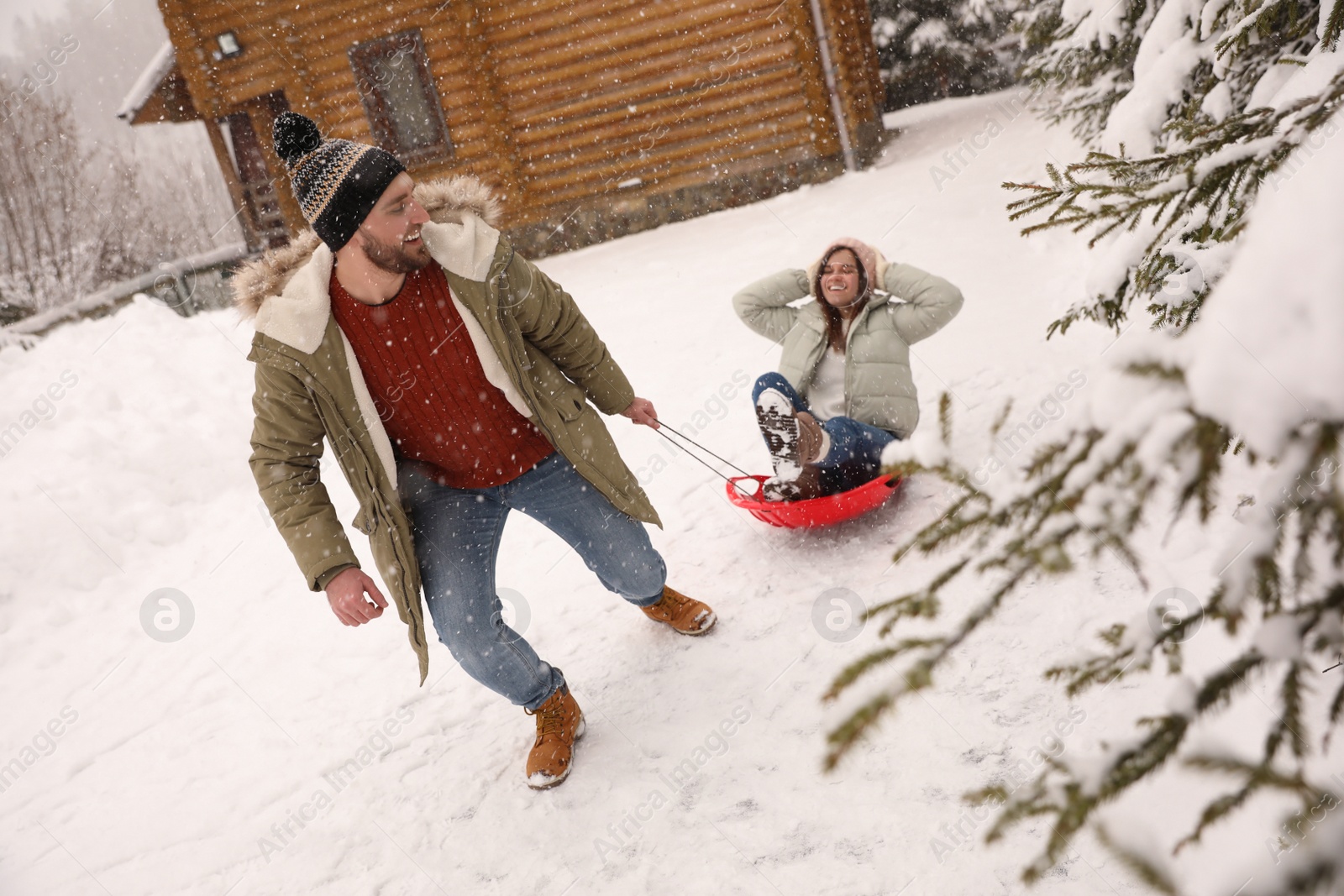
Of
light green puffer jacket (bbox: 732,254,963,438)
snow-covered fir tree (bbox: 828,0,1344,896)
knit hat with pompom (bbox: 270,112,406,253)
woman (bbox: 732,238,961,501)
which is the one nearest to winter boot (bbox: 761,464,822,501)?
woman (bbox: 732,238,961,501)

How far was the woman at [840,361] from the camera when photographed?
341cm

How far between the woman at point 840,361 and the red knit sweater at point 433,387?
1125 millimetres

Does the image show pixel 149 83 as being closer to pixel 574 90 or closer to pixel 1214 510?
pixel 574 90

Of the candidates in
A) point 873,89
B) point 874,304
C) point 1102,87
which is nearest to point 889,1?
point 873,89

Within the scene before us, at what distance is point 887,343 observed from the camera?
12.2 ft

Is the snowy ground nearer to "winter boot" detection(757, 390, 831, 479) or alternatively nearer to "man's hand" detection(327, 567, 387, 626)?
"winter boot" detection(757, 390, 831, 479)

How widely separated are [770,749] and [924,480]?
1699 millimetres

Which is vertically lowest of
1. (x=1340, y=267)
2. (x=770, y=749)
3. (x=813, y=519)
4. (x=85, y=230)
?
(x=770, y=749)

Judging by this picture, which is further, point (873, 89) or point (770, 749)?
point (873, 89)

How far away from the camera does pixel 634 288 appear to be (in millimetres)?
8586

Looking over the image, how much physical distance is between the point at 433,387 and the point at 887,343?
2.07 metres

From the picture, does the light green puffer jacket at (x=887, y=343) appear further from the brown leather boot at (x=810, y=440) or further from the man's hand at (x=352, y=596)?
the man's hand at (x=352, y=596)

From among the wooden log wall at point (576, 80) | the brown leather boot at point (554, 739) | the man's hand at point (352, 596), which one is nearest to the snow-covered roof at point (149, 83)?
the wooden log wall at point (576, 80)

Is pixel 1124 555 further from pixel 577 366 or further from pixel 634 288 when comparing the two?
pixel 634 288
